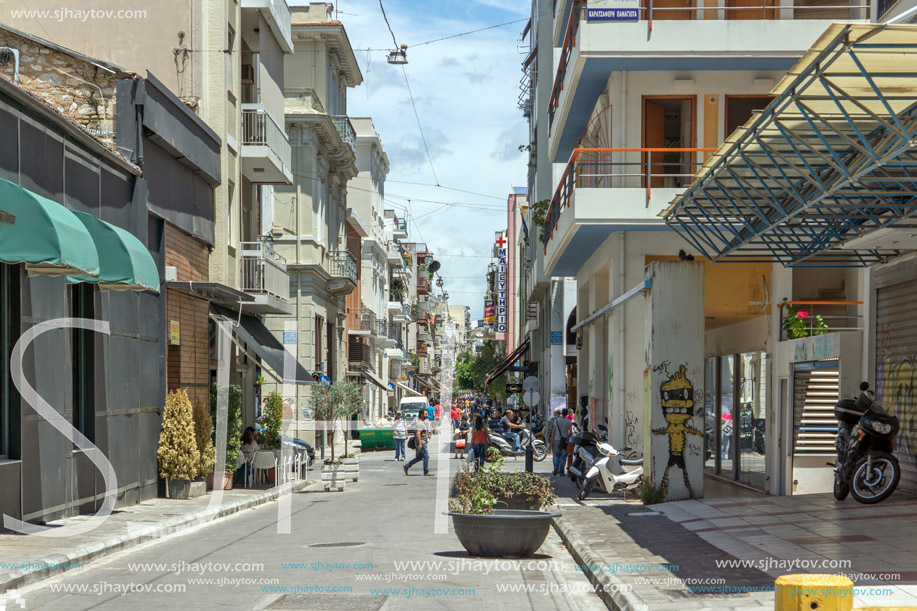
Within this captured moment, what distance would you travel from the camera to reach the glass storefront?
1962 cm

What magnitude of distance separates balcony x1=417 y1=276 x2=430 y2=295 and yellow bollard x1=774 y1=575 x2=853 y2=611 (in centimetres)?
11703

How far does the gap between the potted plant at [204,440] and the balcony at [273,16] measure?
37.0 feet

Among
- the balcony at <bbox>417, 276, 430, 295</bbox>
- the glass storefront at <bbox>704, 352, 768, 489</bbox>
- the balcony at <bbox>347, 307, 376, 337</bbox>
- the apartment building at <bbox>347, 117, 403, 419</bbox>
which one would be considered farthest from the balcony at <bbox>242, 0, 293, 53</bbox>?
the balcony at <bbox>417, 276, 430, 295</bbox>

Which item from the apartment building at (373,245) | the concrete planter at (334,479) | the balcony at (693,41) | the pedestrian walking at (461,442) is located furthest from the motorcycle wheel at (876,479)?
the apartment building at (373,245)

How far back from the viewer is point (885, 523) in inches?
493

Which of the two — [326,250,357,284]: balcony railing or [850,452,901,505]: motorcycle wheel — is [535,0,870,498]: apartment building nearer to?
[850,452,901,505]: motorcycle wheel

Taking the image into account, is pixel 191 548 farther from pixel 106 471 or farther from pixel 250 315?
pixel 250 315

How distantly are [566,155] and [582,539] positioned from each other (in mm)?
17548

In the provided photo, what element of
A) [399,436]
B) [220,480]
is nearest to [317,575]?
[220,480]

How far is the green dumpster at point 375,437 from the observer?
1647 inches

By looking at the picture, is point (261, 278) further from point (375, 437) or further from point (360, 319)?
point (360, 319)

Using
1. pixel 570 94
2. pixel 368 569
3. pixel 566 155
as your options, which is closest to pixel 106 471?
pixel 368 569

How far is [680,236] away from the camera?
751 inches

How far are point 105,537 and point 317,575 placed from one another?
427 cm
